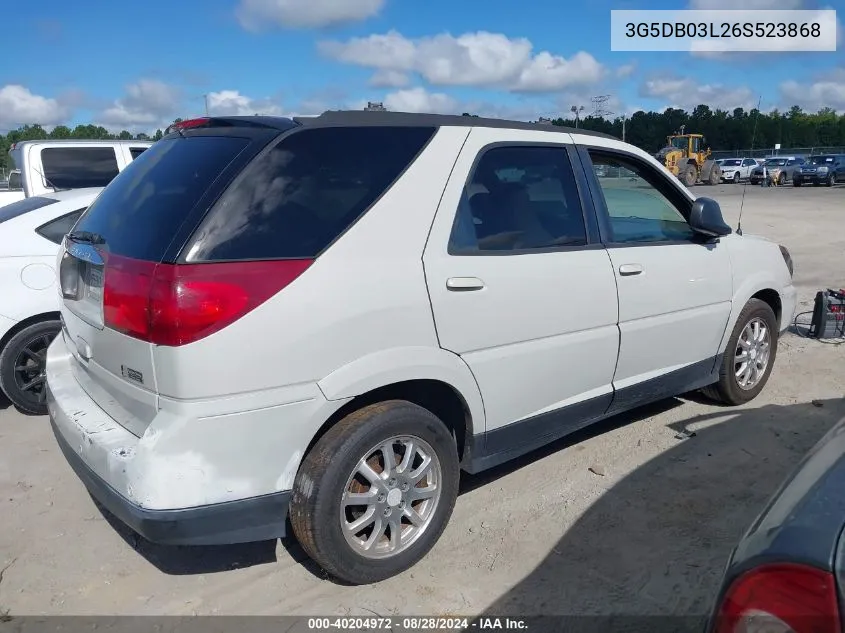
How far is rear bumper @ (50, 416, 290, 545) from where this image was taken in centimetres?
244

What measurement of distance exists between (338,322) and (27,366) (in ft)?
11.2

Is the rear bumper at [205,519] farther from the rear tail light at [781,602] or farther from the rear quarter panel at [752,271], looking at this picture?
the rear quarter panel at [752,271]

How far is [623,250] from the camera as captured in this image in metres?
3.75

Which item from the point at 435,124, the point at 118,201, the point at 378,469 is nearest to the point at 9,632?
the point at 378,469

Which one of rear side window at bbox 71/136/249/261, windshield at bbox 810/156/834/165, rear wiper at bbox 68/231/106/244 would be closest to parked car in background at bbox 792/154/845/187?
windshield at bbox 810/156/834/165

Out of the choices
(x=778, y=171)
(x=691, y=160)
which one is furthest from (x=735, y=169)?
(x=691, y=160)

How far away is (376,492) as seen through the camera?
2.88 metres

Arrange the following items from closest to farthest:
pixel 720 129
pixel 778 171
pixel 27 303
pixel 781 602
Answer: pixel 781 602 < pixel 27 303 < pixel 778 171 < pixel 720 129

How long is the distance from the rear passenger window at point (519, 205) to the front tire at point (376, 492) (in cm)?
82

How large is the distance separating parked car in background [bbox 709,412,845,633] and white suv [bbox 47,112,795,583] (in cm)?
155

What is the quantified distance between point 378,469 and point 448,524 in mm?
725

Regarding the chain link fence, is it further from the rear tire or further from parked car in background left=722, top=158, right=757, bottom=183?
the rear tire

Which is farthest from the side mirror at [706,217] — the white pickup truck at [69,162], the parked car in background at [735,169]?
the parked car in background at [735,169]

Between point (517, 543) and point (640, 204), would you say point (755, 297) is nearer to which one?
point (640, 204)
